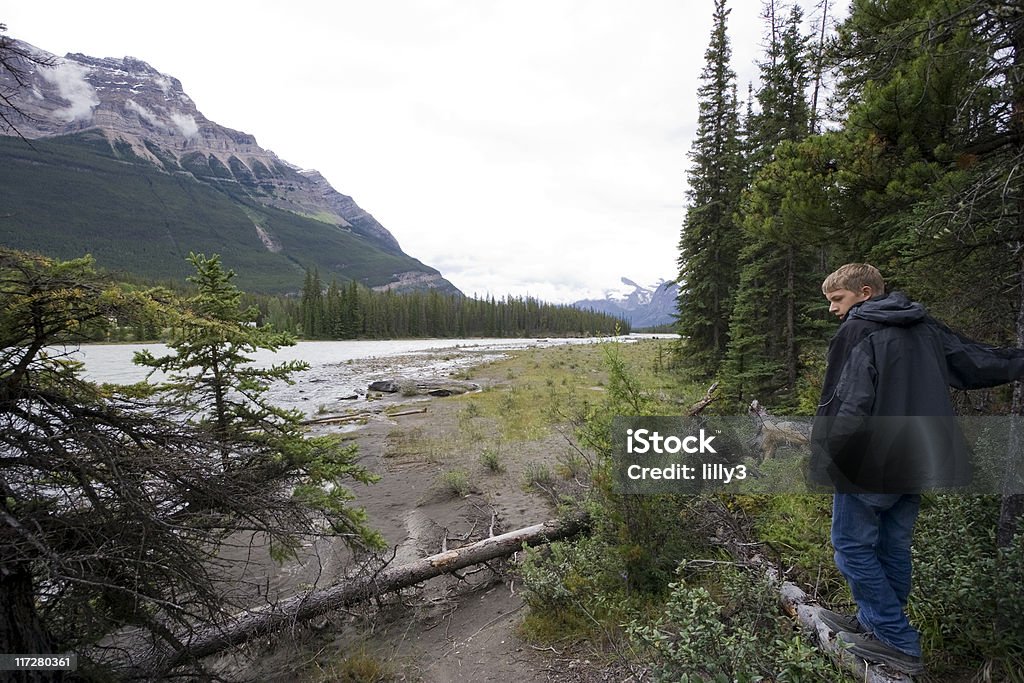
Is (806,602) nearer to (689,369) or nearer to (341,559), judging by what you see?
(341,559)

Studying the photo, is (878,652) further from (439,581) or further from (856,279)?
(439,581)

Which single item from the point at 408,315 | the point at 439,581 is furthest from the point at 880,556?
the point at 408,315

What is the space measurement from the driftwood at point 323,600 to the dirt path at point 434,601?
247 millimetres

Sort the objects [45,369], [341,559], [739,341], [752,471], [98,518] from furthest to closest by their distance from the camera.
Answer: [739,341], [341,559], [752,471], [45,369], [98,518]

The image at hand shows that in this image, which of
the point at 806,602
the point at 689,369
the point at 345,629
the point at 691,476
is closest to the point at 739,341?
the point at 689,369

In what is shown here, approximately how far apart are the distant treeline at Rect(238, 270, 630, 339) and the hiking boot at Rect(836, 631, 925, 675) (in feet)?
218

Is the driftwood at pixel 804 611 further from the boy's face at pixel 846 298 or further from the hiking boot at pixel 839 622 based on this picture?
the boy's face at pixel 846 298

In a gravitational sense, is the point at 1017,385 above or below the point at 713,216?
below

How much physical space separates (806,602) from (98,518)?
5436 millimetres

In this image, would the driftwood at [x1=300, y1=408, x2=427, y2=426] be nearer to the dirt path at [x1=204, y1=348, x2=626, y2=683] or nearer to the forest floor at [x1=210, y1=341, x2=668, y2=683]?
the forest floor at [x1=210, y1=341, x2=668, y2=683]

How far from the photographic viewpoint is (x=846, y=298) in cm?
310

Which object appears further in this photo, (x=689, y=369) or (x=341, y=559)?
(x=689, y=369)

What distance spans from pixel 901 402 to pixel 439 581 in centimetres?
596

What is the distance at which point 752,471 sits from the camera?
6.10 metres
